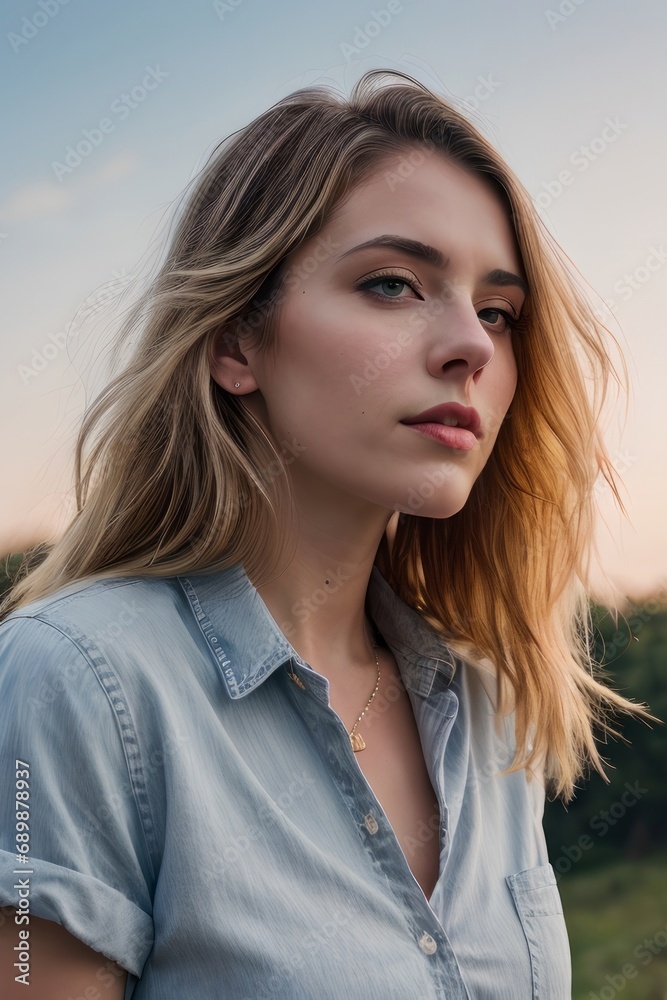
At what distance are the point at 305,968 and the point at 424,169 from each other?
138 cm

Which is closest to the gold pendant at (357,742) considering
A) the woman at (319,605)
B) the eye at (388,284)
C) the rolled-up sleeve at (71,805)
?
the woman at (319,605)

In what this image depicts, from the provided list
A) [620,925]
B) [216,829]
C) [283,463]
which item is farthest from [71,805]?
[620,925]

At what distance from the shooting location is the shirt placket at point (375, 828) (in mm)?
1473

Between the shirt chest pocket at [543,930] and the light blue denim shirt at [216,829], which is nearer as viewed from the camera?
the light blue denim shirt at [216,829]

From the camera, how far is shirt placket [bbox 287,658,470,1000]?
147 centimetres

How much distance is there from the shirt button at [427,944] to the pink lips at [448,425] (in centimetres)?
80

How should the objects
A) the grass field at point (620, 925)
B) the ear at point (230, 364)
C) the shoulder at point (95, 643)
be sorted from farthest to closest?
1. the grass field at point (620, 925)
2. the ear at point (230, 364)
3. the shoulder at point (95, 643)

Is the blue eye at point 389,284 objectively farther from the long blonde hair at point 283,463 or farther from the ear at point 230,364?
the ear at point 230,364

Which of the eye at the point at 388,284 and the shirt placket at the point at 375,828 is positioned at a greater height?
the eye at the point at 388,284

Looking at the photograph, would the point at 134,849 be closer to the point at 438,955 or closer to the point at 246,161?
the point at 438,955

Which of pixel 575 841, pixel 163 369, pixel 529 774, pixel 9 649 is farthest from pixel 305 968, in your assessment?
pixel 575 841

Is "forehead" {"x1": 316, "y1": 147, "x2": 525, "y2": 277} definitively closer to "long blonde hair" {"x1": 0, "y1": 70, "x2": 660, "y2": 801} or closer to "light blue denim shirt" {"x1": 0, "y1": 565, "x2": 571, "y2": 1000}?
"long blonde hair" {"x1": 0, "y1": 70, "x2": 660, "y2": 801}

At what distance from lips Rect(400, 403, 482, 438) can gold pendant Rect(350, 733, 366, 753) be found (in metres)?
0.60

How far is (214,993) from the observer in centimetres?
131
